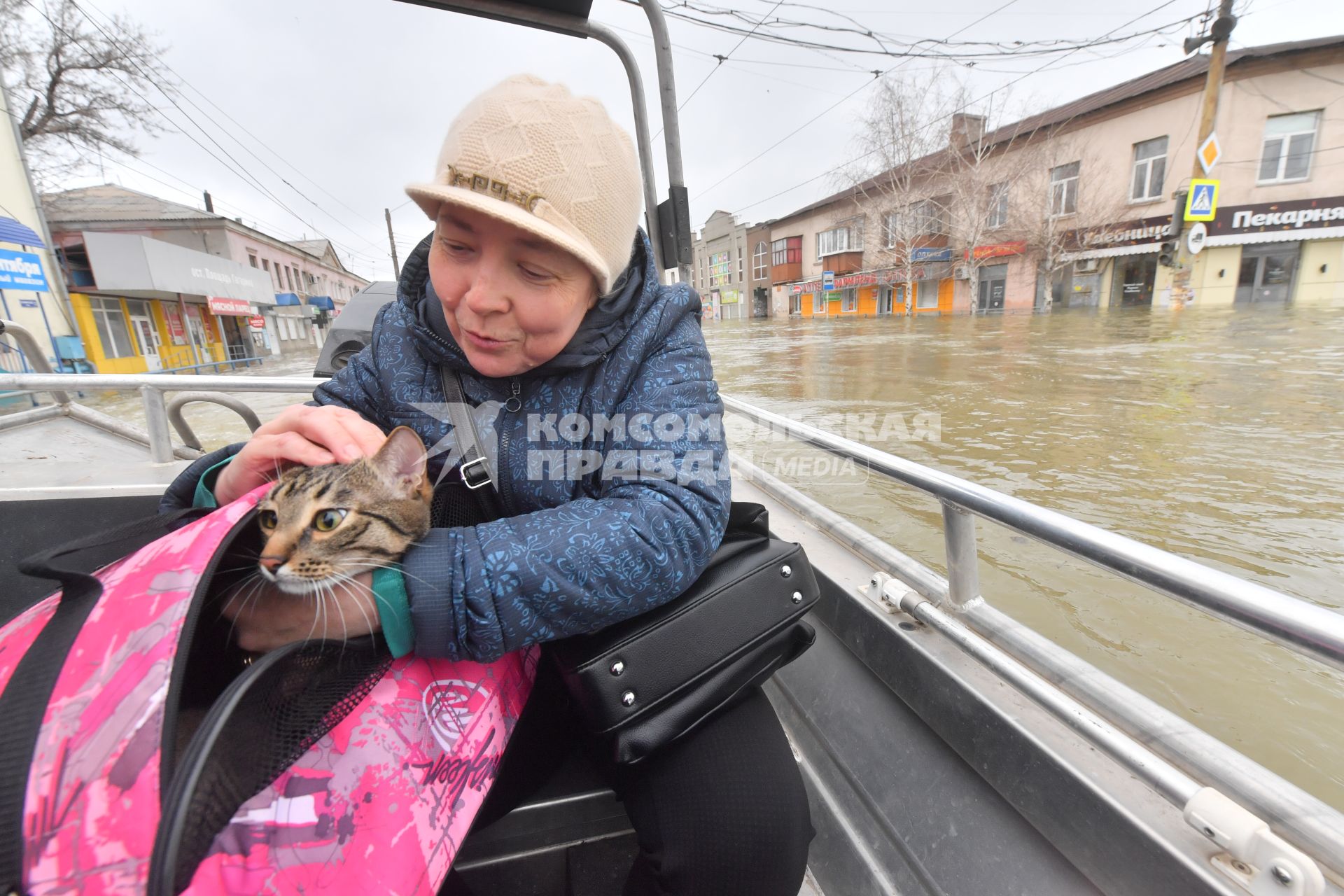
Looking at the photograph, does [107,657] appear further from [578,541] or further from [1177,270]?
[1177,270]

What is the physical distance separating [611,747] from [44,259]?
2139cm

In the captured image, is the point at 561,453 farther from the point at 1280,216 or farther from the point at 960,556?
the point at 1280,216

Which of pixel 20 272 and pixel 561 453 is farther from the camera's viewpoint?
pixel 20 272

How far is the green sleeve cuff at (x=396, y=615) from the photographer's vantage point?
0.80m

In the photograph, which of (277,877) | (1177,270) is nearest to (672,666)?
(277,877)

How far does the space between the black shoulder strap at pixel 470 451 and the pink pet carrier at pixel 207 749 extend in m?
0.34

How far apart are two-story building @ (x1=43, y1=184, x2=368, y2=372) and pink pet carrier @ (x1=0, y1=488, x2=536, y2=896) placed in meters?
19.1

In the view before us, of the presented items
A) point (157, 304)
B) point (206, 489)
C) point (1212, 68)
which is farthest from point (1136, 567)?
point (157, 304)

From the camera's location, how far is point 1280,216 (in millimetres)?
15836

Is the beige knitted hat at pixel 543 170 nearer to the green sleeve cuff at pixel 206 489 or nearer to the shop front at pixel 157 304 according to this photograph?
the green sleeve cuff at pixel 206 489

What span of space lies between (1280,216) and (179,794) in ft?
81.2

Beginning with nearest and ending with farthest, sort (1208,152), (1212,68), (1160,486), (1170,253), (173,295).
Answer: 1. (1160,486)
2. (1208,152)
3. (1212,68)
4. (1170,253)
5. (173,295)

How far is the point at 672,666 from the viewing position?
3.07 feet

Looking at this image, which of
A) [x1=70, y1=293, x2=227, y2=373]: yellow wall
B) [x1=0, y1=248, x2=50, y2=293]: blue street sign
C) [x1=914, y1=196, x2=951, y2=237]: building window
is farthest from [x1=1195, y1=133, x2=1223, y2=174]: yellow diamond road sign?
[x1=70, y1=293, x2=227, y2=373]: yellow wall
